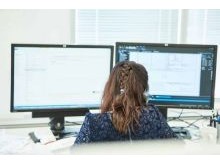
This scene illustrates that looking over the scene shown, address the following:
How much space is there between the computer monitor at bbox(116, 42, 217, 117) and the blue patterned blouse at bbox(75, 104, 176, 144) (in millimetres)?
500

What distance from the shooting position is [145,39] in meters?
2.28

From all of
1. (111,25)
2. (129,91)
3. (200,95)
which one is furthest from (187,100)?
(111,25)

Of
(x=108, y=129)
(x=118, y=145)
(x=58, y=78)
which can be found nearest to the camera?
(x=118, y=145)

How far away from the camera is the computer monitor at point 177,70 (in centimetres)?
181

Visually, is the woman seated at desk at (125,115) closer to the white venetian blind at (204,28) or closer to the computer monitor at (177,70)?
the computer monitor at (177,70)

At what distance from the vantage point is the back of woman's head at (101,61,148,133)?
1.33 metres

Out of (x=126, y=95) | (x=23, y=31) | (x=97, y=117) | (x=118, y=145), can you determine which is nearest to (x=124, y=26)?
(x=23, y=31)

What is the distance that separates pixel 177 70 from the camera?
72.3 inches

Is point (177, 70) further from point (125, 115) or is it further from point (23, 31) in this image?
point (23, 31)

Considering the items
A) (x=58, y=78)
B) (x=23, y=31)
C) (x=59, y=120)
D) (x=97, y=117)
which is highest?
(x=23, y=31)

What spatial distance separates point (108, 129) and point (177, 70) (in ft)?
2.22

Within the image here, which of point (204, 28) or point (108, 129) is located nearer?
point (108, 129)

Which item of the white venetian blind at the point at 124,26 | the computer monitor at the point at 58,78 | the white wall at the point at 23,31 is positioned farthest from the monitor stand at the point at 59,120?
the white venetian blind at the point at 124,26

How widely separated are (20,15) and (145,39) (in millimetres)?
820
